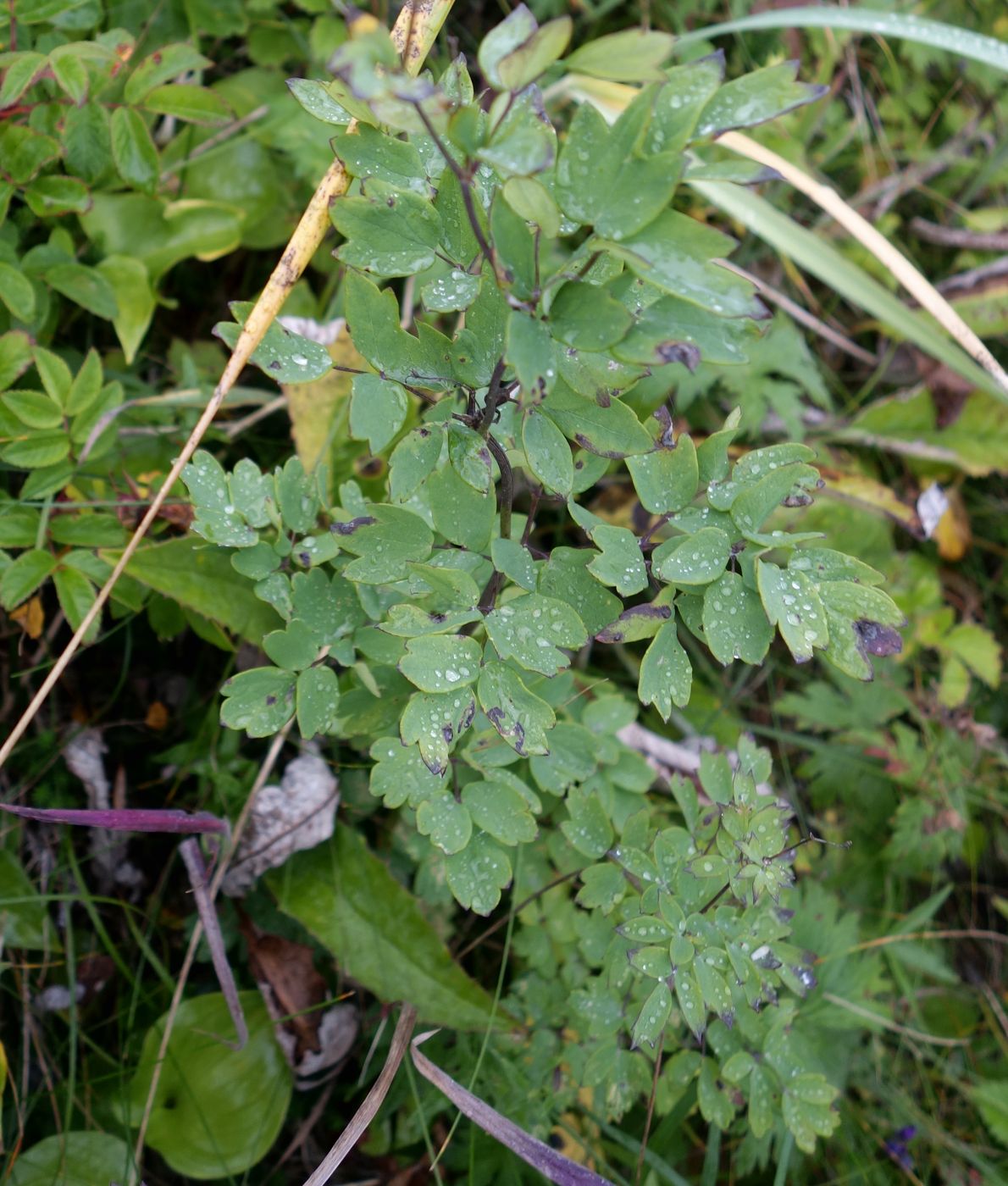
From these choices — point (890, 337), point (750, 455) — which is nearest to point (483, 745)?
point (750, 455)

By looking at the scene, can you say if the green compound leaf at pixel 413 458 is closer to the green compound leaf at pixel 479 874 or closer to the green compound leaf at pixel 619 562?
the green compound leaf at pixel 619 562

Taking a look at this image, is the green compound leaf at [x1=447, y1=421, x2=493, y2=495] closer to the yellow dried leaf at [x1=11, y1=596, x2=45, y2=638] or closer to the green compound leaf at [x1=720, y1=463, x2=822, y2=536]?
the green compound leaf at [x1=720, y1=463, x2=822, y2=536]

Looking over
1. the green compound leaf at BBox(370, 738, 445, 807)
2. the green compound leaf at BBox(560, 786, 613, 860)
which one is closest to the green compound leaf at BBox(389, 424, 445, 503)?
the green compound leaf at BBox(370, 738, 445, 807)

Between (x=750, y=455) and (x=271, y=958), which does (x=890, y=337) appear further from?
(x=271, y=958)

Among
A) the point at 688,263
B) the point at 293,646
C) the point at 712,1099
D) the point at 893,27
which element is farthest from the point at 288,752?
the point at 893,27

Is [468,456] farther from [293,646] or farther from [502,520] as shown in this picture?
[293,646]
